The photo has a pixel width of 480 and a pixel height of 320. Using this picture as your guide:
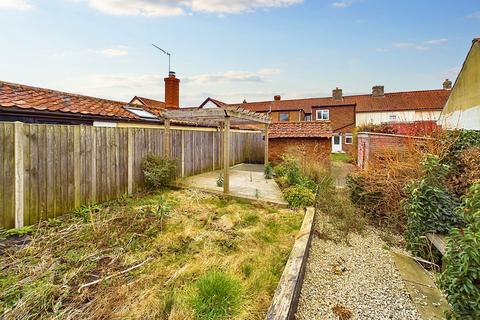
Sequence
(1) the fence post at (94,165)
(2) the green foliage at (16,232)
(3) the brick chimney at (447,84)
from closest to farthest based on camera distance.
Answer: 1. (2) the green foliage at (16,232)
2. (1) the fence post at (94,165)
3. (3) the brick chimney at (447,84)

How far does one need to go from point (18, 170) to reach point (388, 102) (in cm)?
3563

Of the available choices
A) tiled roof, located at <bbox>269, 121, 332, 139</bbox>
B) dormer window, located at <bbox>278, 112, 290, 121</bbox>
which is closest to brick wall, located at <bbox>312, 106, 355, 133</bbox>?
Answer: dormer window, located at <bbox>278, 112, 290, 121</bbox>

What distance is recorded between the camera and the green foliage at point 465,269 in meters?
2.22

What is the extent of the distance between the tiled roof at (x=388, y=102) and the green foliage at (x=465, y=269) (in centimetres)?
3199

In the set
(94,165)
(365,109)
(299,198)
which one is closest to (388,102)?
(365,109)

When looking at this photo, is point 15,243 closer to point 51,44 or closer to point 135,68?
point 51,44

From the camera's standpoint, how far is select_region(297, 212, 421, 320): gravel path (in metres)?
3.24

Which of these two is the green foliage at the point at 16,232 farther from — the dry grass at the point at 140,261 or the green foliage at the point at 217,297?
the green foliage at the point at 217,297

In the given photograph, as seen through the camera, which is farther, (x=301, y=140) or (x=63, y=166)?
(x=301, y=140)

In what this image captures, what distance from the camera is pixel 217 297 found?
2869 millimetres

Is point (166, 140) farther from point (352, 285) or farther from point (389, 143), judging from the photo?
point (389, 143)

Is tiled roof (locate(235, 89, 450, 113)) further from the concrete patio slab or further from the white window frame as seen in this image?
the concrete patio slab

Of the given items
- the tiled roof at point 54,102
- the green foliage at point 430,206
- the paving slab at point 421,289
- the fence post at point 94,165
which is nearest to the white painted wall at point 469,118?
the green foliage at point 430,206

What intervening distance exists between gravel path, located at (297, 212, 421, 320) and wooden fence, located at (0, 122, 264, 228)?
16.9 feet
